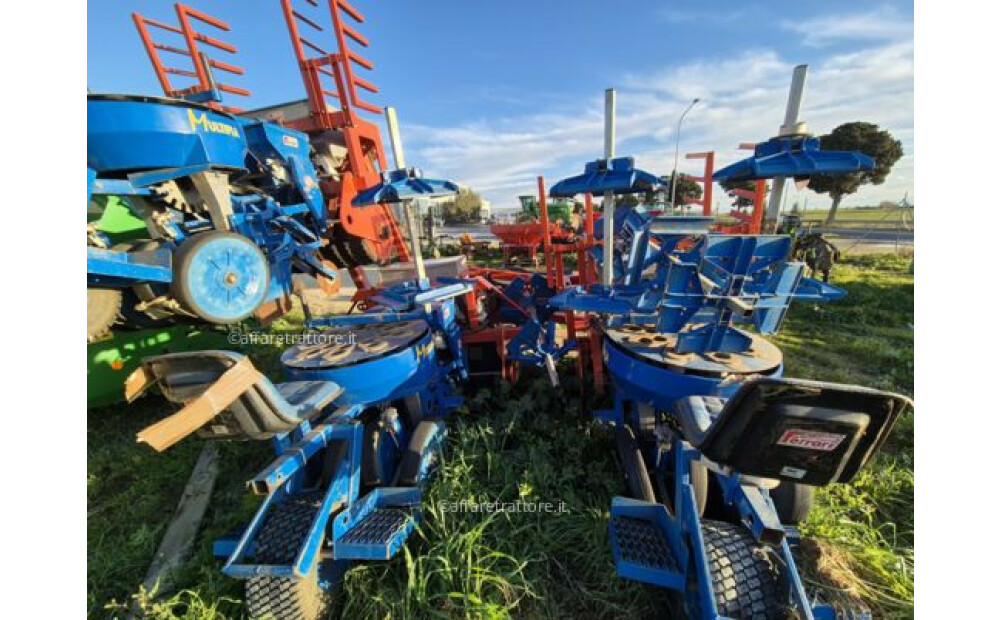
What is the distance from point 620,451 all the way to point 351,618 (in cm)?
224

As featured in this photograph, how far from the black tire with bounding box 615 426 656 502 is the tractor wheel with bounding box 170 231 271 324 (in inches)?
130

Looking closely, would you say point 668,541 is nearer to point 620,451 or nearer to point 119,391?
point 620,451

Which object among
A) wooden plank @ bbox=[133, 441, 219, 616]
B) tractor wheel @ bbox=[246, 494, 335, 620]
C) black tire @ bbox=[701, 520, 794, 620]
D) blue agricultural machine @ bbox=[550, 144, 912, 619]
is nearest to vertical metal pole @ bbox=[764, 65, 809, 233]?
blue agricultural machine @ bbox=[550, 144, 912, 619]

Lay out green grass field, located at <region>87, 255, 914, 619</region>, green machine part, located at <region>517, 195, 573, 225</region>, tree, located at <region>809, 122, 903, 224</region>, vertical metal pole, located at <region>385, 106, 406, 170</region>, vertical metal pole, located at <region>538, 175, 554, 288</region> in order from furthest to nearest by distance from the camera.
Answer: tree, located at <region>809, 122, 903, 224</region>, green machine part, located at <region>517, 195, 573, 225</region>, vertical metal pole, located at <region>538, 175, 554, 288</region>, vertical metal pole, located at <region>385, 106, 406, 170</region>, green grass field, located at <region>87, 255, 914, 619</region>

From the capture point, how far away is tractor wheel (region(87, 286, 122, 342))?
278 centimetres

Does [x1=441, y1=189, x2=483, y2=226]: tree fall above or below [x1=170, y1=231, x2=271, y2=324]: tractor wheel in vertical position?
above

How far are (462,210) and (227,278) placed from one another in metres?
51.1

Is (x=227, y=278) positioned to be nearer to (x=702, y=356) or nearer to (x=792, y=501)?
(x=702, y=356)

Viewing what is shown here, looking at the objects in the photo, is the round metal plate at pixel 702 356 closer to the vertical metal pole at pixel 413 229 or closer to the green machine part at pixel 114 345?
the vertical metal pole at pixel 413 229

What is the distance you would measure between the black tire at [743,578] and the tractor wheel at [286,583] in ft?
7.30

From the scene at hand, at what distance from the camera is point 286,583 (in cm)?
214

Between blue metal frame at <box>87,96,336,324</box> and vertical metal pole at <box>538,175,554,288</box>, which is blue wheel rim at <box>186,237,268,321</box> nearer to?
blue metal frame at <box>87,96,336,324</box>

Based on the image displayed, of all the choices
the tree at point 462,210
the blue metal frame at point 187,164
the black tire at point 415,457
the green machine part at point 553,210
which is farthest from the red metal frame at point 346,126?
the tree at point 462,210

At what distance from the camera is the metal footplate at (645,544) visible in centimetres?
207
